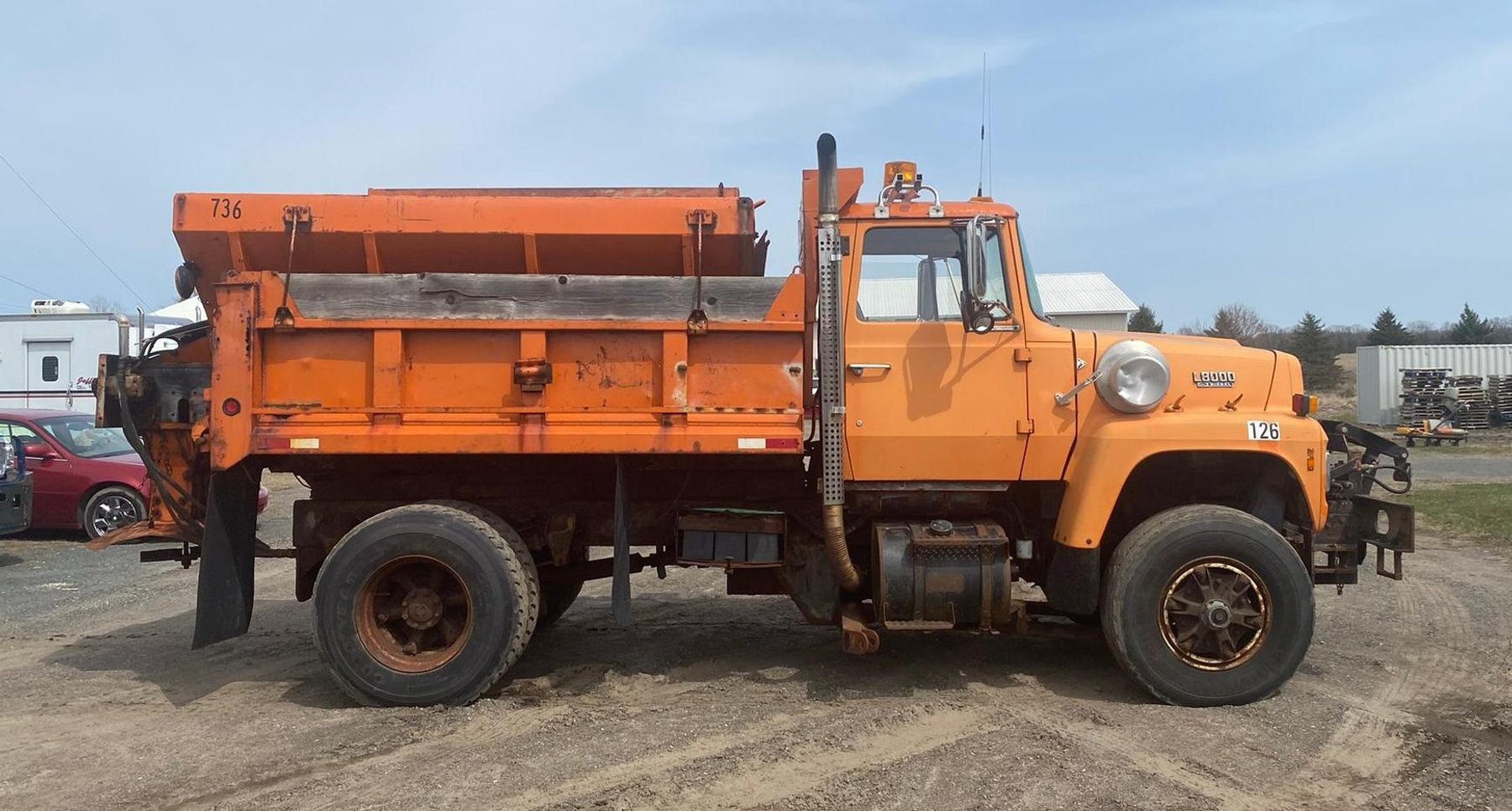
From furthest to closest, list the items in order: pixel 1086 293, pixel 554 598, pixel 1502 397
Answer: pixel 1502 397 < pixel 1086 293 < pixel 554 598

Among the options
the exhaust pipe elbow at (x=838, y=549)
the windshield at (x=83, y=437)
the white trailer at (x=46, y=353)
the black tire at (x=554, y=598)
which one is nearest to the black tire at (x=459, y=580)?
the black tire at (x=554, y=598)

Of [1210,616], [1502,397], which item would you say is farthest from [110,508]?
[1502,397]

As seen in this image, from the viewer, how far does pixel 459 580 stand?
5.09m

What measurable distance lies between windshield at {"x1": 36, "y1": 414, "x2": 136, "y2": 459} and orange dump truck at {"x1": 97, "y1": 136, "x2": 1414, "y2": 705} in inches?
295

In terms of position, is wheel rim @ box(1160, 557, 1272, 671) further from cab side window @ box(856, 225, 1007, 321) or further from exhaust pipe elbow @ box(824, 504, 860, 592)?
cab side window @ box(856, 225, 1007, 321)

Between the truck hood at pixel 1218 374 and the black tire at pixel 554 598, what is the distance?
3557mm

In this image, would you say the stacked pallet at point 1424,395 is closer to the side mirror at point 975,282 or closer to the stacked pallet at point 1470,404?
the stacked pallet at point 1470,404

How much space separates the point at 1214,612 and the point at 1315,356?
47.2 metres

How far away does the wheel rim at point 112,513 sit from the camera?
1106 centimetres

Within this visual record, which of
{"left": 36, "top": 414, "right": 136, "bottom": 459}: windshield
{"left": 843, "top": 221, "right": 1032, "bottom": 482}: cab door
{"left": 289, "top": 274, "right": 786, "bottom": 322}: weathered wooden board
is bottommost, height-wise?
{"left": 36, "top": 414, "right": 136, "bottom": 459}: windshield

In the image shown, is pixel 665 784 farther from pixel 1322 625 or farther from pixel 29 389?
pixel 29 389

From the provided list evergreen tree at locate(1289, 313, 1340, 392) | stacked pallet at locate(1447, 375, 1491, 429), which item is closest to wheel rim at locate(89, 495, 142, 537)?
stacked pallet at locate(1447, 375, 1491, 429)

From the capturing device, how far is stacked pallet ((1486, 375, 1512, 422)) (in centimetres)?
2912

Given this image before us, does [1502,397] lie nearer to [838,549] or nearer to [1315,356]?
[1315,356]
